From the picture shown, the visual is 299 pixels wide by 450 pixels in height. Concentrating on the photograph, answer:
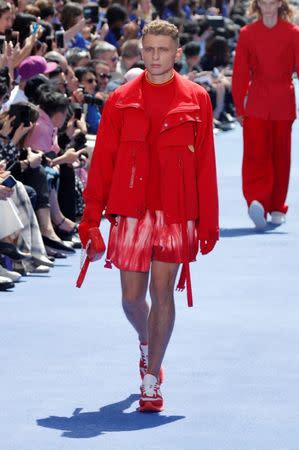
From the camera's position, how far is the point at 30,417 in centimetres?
602

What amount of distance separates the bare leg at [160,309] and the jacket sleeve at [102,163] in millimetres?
326

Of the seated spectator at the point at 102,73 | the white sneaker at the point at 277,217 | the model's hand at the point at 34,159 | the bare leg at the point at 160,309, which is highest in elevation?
the bare leg at the point at 160,309

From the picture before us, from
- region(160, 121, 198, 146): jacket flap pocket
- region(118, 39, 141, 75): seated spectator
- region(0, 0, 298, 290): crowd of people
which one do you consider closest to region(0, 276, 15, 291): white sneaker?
region(0, 0, 298, 290): crowd of people

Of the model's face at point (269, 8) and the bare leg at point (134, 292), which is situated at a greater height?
the bare leg at point (134, 292)

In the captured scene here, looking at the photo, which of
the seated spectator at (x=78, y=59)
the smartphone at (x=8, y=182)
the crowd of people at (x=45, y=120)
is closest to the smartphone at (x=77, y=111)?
the crowd of people at (x=45, y=120)

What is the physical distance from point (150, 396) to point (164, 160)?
913mm

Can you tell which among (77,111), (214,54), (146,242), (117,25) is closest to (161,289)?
(146,242)

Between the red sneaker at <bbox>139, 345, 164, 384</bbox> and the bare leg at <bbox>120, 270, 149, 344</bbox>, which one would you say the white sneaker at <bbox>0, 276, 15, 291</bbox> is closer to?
Result: the red sneaker at <bbox>139, 345, 164, 384</bbox>

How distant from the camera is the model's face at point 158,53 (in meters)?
6.10

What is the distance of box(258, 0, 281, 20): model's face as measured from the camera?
11.6 m

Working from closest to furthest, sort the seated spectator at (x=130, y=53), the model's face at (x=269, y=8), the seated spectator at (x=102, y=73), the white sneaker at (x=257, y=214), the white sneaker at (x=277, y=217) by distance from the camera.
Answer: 1. the model's face at (x=269, y=8)
2. the white sneaker at (x=257, y=214)
3. the white sneaker at (x=277, y=217)
4. the seated spectator at (x=102, y=73)
5. the seated spectator at (x=130, y=53)

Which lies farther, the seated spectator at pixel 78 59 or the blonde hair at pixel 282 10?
the seated spectator at pixel 78 59

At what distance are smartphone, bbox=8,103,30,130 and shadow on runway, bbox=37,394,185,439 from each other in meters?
3.68

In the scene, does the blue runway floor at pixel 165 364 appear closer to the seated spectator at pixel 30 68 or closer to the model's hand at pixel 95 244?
the model's hand at pixel 95 244
